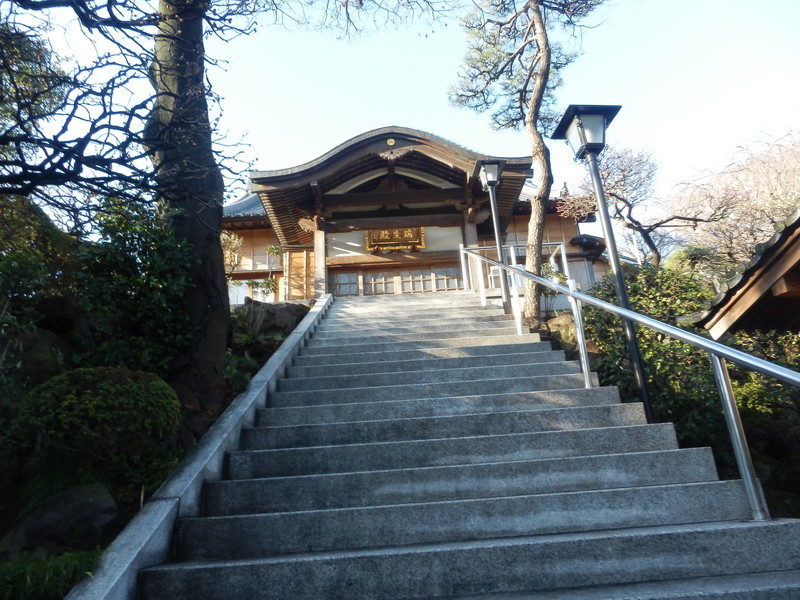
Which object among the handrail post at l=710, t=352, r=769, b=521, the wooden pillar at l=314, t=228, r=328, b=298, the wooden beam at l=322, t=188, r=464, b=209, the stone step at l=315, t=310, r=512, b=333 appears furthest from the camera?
the wooden beam at l=322, t=188, r=464, b=209

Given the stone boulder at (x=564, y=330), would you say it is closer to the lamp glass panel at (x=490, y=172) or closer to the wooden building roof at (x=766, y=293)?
the lamp glass panel at (x=490, y=172)

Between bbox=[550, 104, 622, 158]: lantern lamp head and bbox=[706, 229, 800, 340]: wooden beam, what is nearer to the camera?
bbox=[706, 229, 800, 340]: wooden beam

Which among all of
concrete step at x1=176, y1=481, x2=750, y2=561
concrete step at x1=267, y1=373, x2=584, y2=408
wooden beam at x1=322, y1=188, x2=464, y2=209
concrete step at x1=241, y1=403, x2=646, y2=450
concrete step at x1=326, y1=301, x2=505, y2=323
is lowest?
concrete step at x1=176, y1=481, x2=750, y2=561

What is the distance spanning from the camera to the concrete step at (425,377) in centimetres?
484

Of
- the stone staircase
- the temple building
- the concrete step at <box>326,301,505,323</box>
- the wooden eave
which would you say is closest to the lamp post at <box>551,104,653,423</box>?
the stone staircase

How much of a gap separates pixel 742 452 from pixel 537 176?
7.12 m

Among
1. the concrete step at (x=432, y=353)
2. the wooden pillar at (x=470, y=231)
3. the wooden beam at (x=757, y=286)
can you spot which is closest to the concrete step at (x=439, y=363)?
the concrete step at (x=432, y=353)

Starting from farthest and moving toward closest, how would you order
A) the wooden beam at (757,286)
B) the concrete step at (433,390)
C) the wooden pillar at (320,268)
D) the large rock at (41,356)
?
1. the wooden pillar at (320,268)
2. the concrete step at (433,390)
3. the large rock at (41,356)
4. the wooden beam at (757,286)

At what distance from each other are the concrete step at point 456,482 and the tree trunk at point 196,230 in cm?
108

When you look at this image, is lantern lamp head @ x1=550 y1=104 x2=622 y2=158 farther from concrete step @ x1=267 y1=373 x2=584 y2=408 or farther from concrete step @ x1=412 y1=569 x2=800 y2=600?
concrete step @ x1=412 y1=569 x2=800 y2=600

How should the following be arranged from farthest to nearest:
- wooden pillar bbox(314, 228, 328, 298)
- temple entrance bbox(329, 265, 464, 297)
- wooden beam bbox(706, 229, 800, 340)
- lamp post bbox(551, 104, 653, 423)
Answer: temple entrance bbox(329, 265, 464, 297) < wooden pillar bbox(314, 228, 328, 298) < lamp post bbox(551, 104, 653, 423) < wooden beam bbox(706, 229, 800, 340)

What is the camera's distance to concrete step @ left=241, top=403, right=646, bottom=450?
3.73 metres

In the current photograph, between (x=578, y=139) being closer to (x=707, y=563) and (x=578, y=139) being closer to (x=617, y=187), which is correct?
(x=707, y=563)

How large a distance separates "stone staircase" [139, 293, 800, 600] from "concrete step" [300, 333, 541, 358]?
86 centimetres
